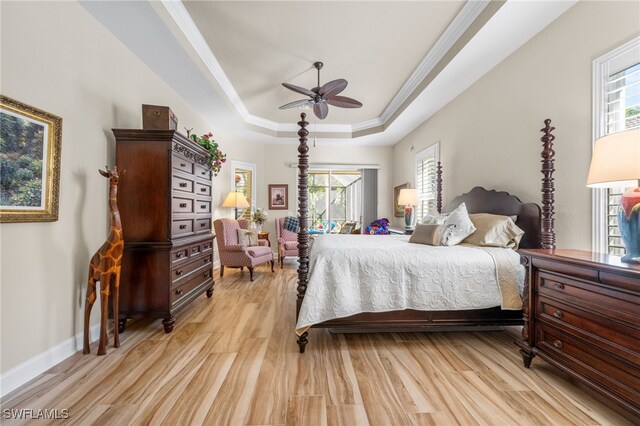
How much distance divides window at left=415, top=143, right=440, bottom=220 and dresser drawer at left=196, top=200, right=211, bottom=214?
11.6 feet

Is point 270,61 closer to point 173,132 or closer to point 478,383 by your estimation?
point 173,132

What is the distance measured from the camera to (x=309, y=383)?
176cm

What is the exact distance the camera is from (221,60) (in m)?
3.43

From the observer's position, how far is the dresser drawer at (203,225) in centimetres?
309

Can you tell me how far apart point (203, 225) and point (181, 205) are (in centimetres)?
61

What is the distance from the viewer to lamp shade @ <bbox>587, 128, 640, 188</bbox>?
1.38m

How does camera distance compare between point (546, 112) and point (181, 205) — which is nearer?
point (546, 112)

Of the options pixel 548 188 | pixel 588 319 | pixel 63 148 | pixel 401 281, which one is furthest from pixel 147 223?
pixel 548 188

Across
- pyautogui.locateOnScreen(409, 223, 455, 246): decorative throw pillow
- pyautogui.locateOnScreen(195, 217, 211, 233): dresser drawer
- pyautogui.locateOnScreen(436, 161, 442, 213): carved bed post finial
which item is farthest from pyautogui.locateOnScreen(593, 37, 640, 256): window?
pyautogui.locateOnScreen(195, 217, 211, 233): dresser drawer

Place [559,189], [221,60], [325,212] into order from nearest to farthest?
1. [559,189]
2. [221,60]
3. [325,212]

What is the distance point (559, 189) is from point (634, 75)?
0.89 m

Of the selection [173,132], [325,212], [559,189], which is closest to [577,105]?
[559,189]

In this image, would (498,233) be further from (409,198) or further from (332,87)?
(332,87)

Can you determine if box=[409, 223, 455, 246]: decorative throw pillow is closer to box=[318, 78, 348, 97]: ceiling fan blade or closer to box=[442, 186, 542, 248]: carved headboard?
box=[442, 186, 542, 248]: carved headboard
